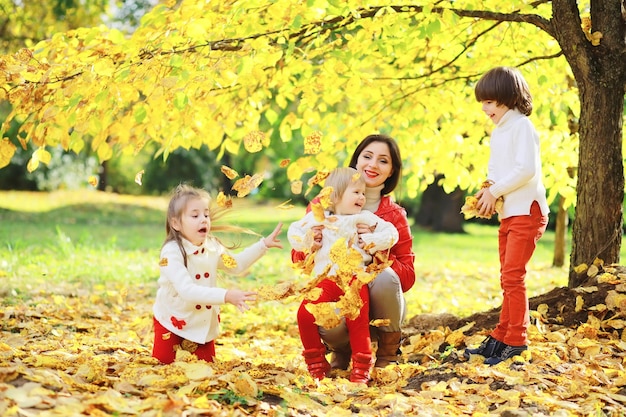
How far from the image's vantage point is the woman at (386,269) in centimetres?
365

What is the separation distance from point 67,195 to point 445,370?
56.8 ft

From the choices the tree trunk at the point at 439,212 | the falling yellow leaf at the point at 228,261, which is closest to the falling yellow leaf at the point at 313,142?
the falling yellow leaf at the point at 228,261

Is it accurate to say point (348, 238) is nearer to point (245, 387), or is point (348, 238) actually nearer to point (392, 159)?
point (392, 159)

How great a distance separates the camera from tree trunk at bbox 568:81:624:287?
14.0 ft

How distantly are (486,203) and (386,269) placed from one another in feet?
2.02

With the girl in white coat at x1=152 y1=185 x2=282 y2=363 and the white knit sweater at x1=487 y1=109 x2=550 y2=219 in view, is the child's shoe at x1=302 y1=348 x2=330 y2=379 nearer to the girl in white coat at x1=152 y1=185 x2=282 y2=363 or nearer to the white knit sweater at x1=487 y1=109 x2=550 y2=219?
the girl in white coat at x1=152 y1=185 x2=282 y2=363

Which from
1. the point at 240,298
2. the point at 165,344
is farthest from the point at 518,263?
the point at 165,344

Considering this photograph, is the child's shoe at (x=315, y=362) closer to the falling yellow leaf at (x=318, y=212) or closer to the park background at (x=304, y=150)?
the park background at (x=304, y=150)

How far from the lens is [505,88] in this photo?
3525 mm

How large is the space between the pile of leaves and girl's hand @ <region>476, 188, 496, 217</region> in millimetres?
767

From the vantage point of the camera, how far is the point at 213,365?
10.8 feet

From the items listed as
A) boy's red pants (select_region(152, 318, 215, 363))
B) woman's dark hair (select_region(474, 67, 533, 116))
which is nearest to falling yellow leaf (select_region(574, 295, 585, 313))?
woman's dark hair (select_region(474, 67, 533, 116))

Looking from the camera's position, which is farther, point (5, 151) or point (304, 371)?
point (5, 151)

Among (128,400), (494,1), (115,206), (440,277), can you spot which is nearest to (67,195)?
(115,206)
